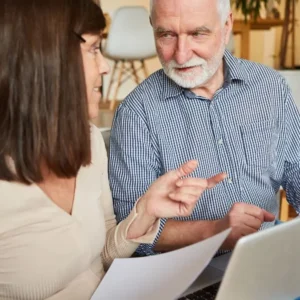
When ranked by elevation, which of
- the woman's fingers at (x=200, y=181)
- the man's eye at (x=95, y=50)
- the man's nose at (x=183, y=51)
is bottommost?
the woman's fingers at (x=200, y=181)

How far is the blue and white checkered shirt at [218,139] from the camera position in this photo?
1348 mm

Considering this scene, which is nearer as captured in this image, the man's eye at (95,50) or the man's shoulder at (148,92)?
the man's eye at (95,50)

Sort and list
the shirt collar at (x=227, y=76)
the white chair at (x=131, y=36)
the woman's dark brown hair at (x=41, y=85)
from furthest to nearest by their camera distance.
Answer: the white chair at (x=131, y=36) < the shirt collar at (x=227, y=76) < the woman's dark brown hair at (x=41, y=85)

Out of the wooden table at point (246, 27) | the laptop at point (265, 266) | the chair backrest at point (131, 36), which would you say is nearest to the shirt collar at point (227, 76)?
the laptop at point (265, 266)

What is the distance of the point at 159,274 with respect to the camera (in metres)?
0.84

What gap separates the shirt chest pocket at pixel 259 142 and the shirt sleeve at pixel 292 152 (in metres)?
0.05

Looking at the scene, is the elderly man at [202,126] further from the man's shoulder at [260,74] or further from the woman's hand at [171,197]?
the woman's hand at [171,197]

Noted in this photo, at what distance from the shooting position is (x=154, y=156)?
1379mm

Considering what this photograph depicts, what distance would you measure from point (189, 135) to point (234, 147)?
118mm

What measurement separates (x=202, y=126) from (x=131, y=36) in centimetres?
332

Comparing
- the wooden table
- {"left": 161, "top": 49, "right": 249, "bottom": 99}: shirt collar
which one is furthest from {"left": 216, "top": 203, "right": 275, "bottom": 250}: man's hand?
the wooden table

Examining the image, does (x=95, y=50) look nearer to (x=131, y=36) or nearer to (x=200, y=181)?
(x=200, y=181)

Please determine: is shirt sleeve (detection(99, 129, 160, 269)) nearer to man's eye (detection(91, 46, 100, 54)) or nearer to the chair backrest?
man's eye (detection(91, 46, 100, 54))

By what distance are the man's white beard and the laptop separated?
69 cm
